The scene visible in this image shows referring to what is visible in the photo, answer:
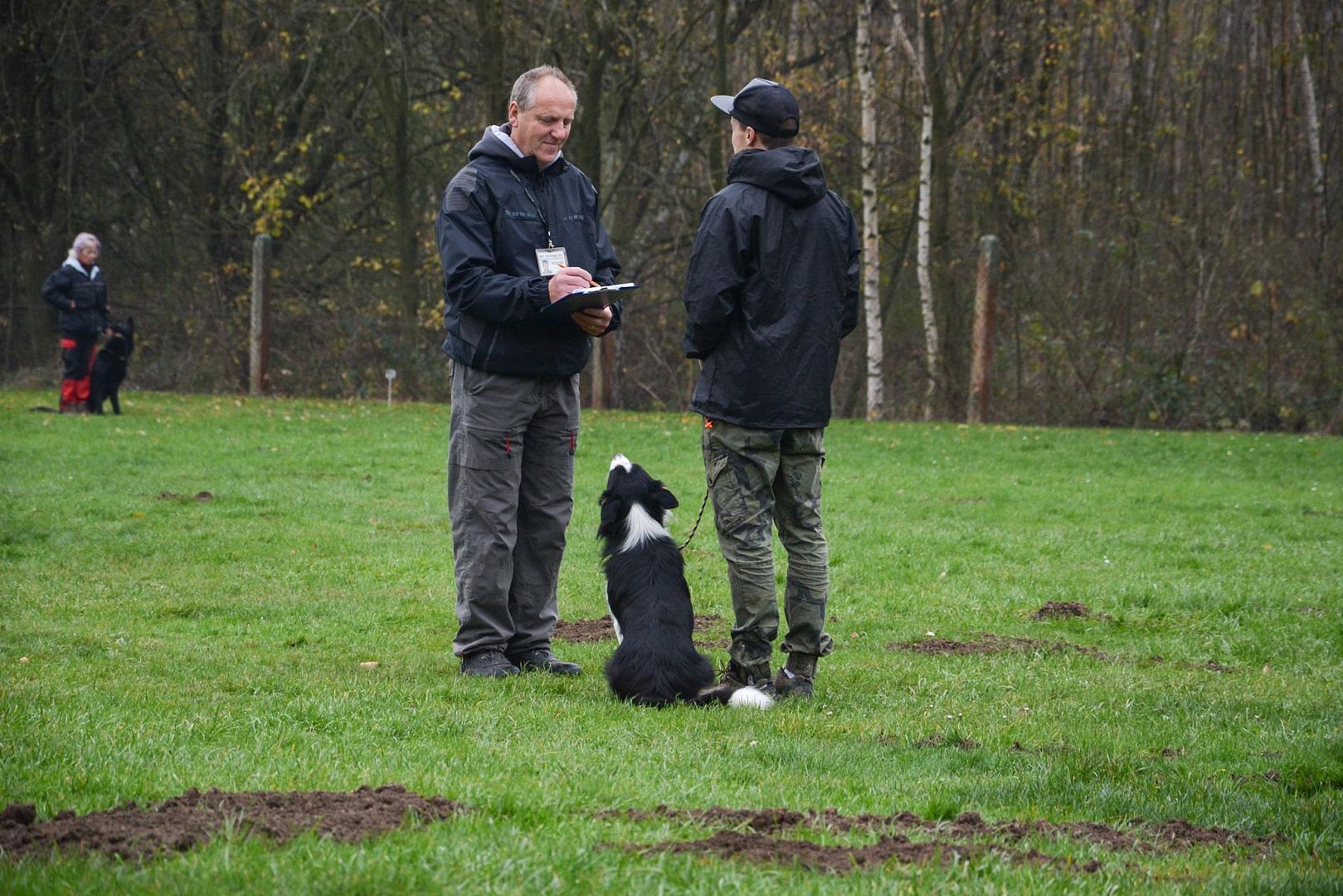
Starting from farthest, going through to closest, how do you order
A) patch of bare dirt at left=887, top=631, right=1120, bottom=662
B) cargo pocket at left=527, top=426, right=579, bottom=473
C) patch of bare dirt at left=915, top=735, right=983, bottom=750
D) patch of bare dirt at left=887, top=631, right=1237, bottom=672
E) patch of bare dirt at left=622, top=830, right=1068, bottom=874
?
patch of bare dirt at left=887, top=631, right=1120, bottom=662 → patch of bare dirt at left=887, top=631, right=1237, bottom=672 → cargo pocket at left=527, top=426, right=579, bottom=473 → patch of bare dirt at left=915, top=735, right=983, bottom=750 → patch of bare dirt at left=622, top=830, right=1068, bottom=874

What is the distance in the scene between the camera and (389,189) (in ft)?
78.2

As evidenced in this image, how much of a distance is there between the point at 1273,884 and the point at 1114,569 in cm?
633

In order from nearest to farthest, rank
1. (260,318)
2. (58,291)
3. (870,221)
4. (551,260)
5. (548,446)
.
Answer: (551,260) → (548,446) → (58,291) → (870,221) → (260,318)

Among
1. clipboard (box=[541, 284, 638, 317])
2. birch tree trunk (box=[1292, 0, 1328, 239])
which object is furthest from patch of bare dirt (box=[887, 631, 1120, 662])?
birch tree trunk (box=[1292, 0, 1328, 239])

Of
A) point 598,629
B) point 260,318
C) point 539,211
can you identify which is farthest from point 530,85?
point 260,318

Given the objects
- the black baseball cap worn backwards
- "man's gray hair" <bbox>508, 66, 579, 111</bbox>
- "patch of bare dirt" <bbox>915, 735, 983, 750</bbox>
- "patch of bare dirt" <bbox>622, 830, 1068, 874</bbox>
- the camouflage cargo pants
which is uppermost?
"man's gray hair" <bbox>508, 66, 579, 111</bbox>

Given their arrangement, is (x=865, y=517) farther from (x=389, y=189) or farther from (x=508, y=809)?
(x=389, y=189)

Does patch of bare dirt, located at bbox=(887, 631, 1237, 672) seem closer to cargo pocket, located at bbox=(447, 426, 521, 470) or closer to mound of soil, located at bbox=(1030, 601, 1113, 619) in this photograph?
mound of soil, located at bbox=(1030, 601, 1113, 619)

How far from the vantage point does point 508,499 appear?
6.04 m

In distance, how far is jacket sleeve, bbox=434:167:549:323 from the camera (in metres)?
5.73

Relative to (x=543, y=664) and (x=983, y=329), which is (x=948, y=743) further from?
(x=983, y=329)

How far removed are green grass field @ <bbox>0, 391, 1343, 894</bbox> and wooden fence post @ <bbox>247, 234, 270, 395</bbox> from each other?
7.21m

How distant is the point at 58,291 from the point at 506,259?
13.6m

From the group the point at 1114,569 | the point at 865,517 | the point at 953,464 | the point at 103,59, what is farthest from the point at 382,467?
the point at 103,59
